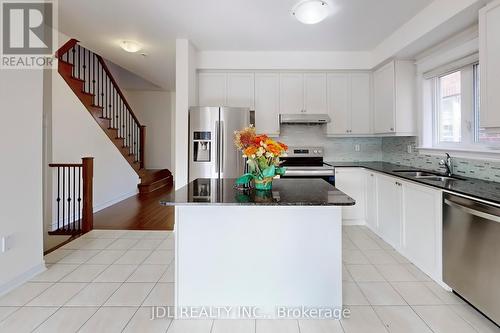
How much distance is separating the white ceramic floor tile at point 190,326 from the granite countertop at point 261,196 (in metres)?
0.83

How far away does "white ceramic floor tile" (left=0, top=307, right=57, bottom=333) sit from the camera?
1872mm

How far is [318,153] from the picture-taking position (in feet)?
14.9

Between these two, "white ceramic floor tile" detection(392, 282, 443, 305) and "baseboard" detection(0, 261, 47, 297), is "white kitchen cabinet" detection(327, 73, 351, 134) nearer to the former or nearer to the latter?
"white ceramic floor tile" detection(392, 282, 443, 305)

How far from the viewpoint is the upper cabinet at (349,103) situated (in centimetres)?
438

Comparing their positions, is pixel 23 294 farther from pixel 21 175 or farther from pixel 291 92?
pixel 291 92

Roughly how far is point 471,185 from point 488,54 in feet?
3.37

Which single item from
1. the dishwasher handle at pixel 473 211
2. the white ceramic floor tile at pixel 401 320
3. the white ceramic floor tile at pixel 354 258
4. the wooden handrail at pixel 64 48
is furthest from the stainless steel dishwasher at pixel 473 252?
the wooden handrail at pixel 64 48

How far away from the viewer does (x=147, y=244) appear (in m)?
3.48

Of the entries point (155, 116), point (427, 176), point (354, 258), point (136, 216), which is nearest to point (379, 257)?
point (354, 258)

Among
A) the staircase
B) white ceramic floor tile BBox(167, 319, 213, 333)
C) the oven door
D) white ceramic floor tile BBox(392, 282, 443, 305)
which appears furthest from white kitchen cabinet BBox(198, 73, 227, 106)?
white ceramic floor tile BBox(392, 282, 443, 305)

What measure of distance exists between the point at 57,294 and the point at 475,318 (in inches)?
124

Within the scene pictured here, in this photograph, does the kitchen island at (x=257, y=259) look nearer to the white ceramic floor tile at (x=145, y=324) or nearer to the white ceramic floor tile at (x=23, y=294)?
the white ceramic floor tile at (x=145, y=324)

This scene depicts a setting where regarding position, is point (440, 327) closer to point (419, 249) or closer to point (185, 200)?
point (419, 249)

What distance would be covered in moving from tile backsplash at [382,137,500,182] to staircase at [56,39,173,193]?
499 centimetres
